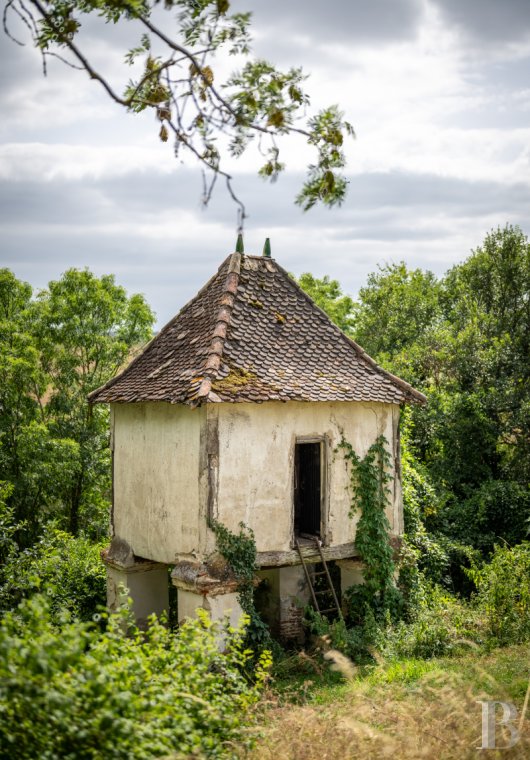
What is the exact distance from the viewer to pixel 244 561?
13164mm

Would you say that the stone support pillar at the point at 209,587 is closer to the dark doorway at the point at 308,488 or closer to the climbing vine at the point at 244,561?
the climbing vine at the point at 244,561

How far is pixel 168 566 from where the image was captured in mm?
15930

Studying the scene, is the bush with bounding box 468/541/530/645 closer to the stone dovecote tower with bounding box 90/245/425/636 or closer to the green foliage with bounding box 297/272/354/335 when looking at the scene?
the stone dovecote tower with bounding box 90/245/425/636

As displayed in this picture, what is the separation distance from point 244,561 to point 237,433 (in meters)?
2.20

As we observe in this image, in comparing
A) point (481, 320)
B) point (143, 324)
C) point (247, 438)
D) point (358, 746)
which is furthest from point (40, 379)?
point (358, 746)

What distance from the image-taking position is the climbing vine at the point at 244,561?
13.0m

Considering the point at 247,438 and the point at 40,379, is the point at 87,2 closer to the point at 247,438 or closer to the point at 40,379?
the point at 247,438

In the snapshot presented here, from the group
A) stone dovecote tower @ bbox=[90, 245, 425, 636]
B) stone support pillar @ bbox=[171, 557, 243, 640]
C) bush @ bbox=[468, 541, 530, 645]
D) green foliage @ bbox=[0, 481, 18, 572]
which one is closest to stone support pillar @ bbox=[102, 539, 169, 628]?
stone dovecote tower @ bbox=[90, 245, 425, 636]

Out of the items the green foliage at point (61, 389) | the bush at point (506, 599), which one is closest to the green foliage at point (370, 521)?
the bush at point (506, 599)

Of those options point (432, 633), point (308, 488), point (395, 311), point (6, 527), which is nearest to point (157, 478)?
point (308, 488)

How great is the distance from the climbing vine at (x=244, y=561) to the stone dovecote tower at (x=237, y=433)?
0.53ft

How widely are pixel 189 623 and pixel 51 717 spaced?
249 centimetres

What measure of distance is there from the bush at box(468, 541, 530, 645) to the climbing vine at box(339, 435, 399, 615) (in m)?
1.78

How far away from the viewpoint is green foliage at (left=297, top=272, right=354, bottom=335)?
33.9 meters
